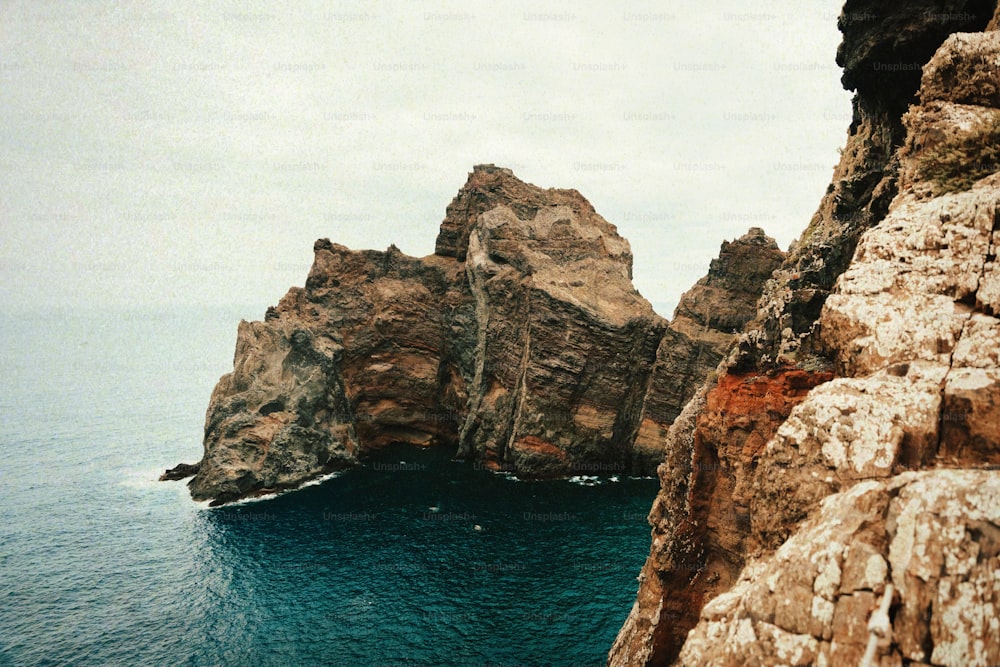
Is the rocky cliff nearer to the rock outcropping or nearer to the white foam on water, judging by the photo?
the rock outcropping

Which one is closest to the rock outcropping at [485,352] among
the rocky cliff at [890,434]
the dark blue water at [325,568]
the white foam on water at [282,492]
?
the white foam on water at [282,492]

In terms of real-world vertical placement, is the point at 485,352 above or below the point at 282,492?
above

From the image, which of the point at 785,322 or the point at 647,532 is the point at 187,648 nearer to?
the point at 647,532

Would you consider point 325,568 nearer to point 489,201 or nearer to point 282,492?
point 282,492

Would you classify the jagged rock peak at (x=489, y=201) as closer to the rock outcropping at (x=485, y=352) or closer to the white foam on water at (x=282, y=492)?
the rock outcropping at (x=485, y=352)

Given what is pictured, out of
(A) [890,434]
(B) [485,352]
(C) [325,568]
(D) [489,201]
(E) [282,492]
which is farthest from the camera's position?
(D) [489,201]

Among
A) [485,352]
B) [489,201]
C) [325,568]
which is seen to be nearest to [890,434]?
[325,568]
